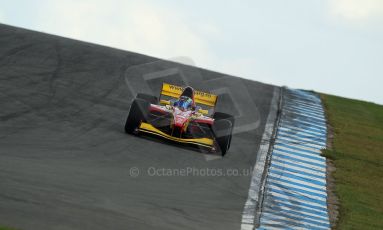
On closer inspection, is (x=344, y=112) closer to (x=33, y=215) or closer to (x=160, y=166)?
(x=160, y=166)

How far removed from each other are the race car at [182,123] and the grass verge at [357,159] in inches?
108

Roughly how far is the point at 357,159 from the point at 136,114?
6298mm

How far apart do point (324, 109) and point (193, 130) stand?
8339mm

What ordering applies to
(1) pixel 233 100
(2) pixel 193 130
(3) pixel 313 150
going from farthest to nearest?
(1) pixel 233 100
(3) pixel 313 150
(2) pixel 193 130

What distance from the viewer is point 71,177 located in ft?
37.1

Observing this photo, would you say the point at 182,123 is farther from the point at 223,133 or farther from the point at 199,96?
the point at 199,96

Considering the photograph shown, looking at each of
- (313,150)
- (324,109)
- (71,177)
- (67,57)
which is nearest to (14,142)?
(71,177)

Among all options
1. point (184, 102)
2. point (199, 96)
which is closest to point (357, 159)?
point (199, 96)

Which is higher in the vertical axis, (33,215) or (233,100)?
(233,100)

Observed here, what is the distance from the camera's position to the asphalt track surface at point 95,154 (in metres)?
9.84

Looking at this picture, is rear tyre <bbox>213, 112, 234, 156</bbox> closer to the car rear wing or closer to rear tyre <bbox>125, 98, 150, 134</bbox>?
rear tyre <bbox>125, 98, 150, 134</bbox>

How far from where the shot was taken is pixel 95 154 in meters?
13.3

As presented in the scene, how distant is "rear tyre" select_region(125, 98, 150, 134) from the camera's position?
14852mm
